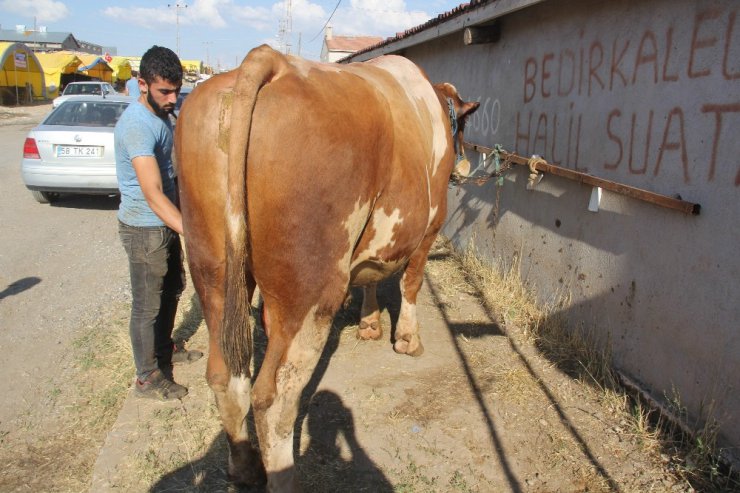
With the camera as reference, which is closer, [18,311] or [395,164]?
[395,164]

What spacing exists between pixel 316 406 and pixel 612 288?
7.22 ft

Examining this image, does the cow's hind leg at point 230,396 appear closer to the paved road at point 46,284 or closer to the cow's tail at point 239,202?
the cow's tail at point 239,202

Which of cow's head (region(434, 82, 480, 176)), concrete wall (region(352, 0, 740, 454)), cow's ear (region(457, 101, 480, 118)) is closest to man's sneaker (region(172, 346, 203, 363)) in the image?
cow's head (region(434, 82, 480, 176))

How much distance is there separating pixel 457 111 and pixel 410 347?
196cm

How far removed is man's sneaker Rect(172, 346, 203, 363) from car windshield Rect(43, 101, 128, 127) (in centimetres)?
594

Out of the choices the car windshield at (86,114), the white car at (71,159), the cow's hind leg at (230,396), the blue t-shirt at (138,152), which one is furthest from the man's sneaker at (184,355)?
the car windshield at (86,114)

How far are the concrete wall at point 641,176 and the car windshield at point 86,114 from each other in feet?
20.8

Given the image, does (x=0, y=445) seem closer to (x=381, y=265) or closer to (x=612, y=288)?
(x=381, y=265)

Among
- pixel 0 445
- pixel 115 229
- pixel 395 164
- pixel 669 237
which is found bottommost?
pixel 0 445

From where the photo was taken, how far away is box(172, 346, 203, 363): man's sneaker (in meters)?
4.10

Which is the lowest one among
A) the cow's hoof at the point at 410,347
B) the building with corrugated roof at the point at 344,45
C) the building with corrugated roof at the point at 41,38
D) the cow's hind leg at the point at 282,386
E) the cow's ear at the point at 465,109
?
the cow's hoof at the point at 410,347

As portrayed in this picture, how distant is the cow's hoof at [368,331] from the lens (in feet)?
15.1

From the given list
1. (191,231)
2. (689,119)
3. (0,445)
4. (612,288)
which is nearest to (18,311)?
(0,445)

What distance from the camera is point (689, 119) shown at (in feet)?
10.3
